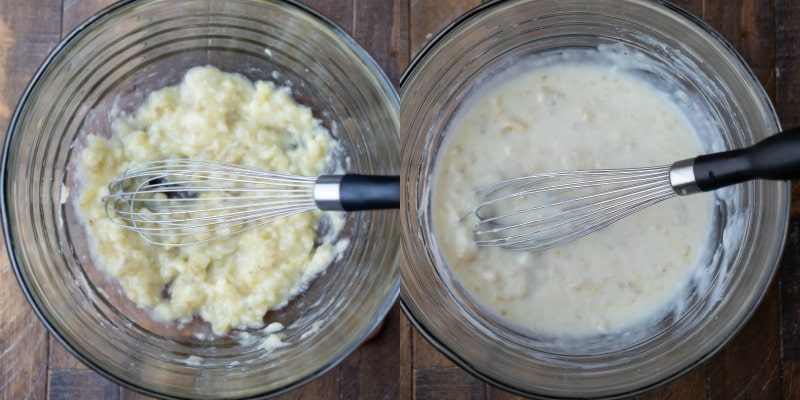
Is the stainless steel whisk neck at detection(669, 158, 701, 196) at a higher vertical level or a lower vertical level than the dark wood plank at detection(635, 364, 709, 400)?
higher

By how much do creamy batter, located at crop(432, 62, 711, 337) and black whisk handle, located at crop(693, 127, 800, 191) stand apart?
23 centimetres

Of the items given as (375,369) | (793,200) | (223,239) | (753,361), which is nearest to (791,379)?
(753,361)

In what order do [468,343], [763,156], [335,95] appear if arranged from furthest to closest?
1. [335,95]
2. [468,343]
3. [763,156]

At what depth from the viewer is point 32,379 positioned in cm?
113

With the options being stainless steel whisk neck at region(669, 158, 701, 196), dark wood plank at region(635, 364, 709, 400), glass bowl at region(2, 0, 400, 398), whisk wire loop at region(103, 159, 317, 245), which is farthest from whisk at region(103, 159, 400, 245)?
dark wood plank at region(635, 364, 709, 400)

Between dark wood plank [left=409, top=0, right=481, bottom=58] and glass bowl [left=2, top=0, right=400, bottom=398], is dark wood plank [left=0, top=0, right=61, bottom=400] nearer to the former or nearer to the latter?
glass bowl [left=2, top=0, right=400, bottom=398]

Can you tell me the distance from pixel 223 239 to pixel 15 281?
370 millimetres

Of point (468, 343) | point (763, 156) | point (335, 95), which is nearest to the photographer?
point (763, 156)

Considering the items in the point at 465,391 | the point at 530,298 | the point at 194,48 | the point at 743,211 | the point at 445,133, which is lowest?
the point at 465,391

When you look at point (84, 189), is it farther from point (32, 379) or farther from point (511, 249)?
point (511, 249)

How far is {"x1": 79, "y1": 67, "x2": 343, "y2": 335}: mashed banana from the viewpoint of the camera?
1098 millimetres

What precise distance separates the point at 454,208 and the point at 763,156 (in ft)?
1.49

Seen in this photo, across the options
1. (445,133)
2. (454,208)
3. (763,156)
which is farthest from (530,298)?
(763,156)

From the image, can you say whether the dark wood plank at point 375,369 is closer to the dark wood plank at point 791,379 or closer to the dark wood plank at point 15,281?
the dark wood plank at point 15,281
